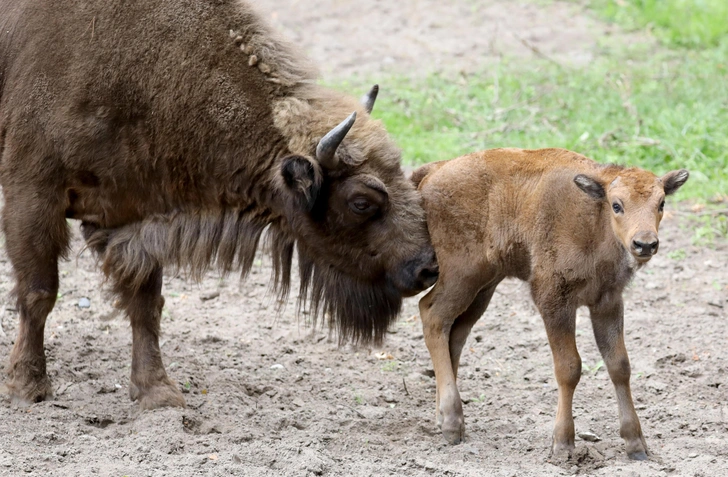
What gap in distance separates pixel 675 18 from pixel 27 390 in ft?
36.8

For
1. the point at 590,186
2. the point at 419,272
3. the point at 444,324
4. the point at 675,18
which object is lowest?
the point at 444,324

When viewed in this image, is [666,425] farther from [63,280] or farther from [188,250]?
[63,280]

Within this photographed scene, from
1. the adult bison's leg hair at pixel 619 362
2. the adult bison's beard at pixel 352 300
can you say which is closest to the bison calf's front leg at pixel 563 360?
the adult bison's leg hair at pixel 619 362

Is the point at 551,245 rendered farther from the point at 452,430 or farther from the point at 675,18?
the point at 675,18

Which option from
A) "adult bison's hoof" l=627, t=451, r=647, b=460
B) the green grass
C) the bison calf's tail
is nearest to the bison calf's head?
"adult bison's hoof" l=627, t=451, r=647, b=460

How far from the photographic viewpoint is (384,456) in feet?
18.1

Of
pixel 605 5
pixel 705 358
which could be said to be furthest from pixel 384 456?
pixel 605 5

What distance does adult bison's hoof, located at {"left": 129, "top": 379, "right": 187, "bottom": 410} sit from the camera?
20.4 feet

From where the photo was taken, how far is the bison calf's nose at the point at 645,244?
4.95m

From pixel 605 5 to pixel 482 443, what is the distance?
1078cm

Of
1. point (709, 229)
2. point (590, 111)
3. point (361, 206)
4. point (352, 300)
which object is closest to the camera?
point (361, 206)

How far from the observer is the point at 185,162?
6016 mm

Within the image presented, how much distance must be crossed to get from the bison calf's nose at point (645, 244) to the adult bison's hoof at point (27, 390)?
12.1 ft

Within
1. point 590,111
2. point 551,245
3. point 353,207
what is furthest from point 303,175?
point 590,111
